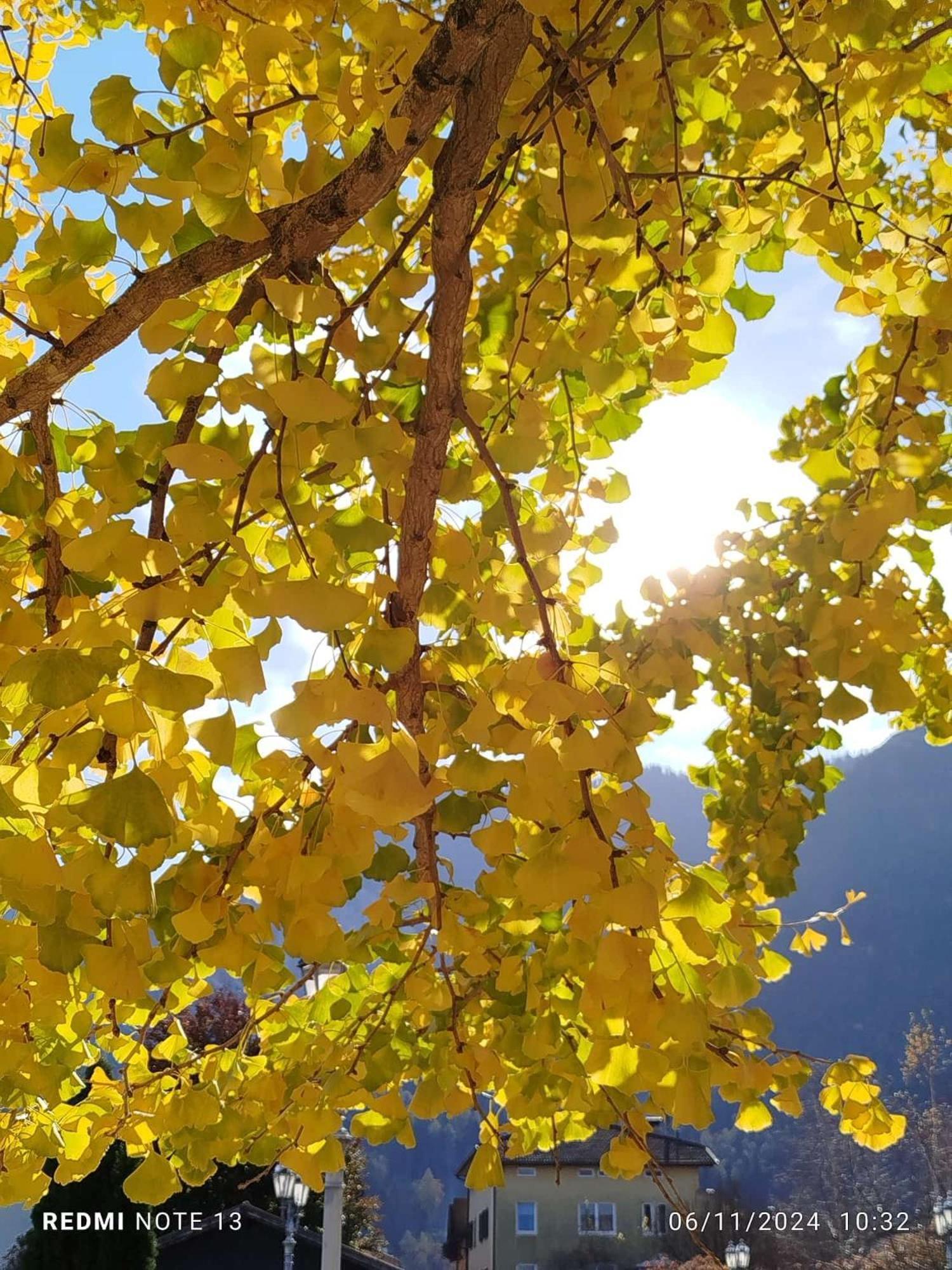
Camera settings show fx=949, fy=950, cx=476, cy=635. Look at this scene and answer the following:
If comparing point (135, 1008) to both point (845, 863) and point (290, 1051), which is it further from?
point (845, 863)

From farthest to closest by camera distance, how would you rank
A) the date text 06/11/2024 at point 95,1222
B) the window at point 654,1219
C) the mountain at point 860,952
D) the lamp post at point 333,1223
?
the mountain at point 860,952 → the window at point 654,1219 → the date text 06/11/2024 at point 95,1222 → the lamp post at point 333,1223

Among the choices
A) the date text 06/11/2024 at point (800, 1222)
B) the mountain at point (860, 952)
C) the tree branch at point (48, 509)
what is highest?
the mountain at point (860, 952)

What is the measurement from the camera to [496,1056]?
144cm

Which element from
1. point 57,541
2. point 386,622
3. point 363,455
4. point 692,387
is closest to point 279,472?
point 363,455

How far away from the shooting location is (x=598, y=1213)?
19094 millimetres

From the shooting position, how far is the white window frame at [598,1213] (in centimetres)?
1877

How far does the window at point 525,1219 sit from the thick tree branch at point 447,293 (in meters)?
21.5

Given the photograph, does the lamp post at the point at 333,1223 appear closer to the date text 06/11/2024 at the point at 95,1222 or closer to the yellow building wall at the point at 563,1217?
the date text 06/11/2024 at the point at 95,1222

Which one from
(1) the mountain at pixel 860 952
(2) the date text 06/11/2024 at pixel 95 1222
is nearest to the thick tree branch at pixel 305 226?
(2) the date text 06/11/2024 at pixel 95 1222

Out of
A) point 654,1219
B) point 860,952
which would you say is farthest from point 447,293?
point 860,952

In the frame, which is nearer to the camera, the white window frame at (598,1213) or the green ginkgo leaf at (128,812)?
the green ginkgo leaf at (128,812)

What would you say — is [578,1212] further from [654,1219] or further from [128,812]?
[128,812]

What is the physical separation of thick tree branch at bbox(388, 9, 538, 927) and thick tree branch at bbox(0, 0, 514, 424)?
0.03 metres

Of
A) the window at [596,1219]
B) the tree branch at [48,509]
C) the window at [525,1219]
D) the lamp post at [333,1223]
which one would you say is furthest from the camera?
the window at [525,1219]
